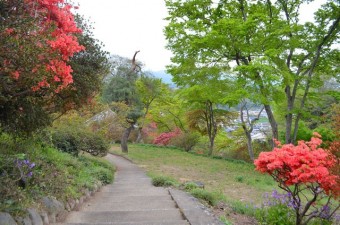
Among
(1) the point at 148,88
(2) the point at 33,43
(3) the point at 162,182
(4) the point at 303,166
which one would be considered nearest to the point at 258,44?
(3) the point at 162,182

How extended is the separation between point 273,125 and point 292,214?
9695 millimetres

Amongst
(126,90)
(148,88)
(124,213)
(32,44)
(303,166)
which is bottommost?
(124,213)

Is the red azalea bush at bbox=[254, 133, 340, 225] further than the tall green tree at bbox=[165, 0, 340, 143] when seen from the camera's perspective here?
No

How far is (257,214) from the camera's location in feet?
19.4

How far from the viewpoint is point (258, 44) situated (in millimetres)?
13266

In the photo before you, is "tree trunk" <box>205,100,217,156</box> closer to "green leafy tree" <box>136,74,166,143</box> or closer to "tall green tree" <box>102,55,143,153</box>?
"green leafy tree" <box>136,74,166,143</box>

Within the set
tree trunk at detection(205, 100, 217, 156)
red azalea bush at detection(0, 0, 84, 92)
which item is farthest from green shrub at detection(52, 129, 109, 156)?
tree trunk at detection(205, 100, 217, 156)

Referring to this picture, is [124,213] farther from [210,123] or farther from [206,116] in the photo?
[206,116]

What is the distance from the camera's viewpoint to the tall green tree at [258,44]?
41.7ft

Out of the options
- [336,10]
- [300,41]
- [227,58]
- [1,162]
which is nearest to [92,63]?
[1,162]

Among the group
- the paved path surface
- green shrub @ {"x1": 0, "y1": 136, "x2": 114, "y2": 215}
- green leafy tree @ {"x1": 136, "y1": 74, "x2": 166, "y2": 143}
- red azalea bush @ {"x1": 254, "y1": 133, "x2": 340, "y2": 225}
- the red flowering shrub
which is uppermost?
green leafy tree @ {"x1": 136, "y1": 74, "x2": 166, "y2": 143}

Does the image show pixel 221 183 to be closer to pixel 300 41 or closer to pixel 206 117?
pixel 300 41

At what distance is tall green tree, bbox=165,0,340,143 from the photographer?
12719 mm

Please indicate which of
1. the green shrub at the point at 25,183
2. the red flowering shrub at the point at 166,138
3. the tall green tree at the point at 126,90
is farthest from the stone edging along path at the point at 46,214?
the red flowering shrub at the point at 166,138
